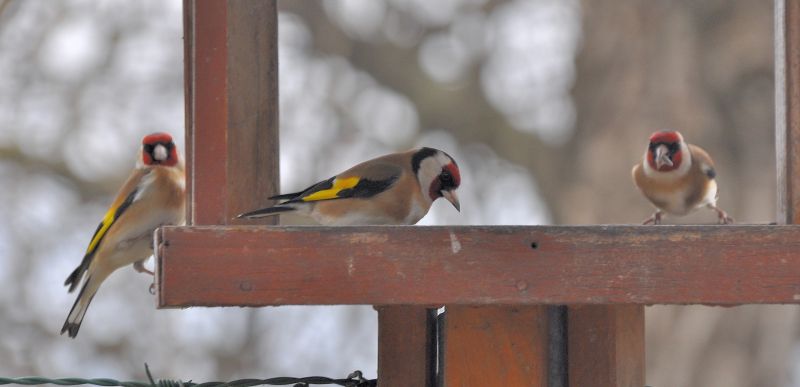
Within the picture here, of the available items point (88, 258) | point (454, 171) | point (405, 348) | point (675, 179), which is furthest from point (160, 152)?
point (405, 348)

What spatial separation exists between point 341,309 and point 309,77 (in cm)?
154

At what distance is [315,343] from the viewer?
899 cm

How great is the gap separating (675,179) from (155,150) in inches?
83.4

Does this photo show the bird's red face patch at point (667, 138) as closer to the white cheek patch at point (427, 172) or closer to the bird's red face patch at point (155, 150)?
the white cheek patch at point (427, 172)

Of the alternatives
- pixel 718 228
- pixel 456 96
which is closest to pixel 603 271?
pixel 718 228

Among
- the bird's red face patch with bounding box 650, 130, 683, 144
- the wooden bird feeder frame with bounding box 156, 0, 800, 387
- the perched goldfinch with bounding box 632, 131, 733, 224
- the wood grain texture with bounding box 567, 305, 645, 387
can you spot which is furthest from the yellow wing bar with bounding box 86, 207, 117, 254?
the wood grain texture with bounding box 567, 305, 645, 387

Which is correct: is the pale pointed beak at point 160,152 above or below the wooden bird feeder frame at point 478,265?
above

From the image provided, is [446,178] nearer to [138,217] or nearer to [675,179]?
[138,217]

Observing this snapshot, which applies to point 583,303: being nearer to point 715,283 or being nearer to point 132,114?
point 715,283

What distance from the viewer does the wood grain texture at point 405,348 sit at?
3.18m

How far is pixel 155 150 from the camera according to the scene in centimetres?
571

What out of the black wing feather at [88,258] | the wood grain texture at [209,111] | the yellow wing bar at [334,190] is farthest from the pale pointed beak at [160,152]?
the wood grain texture at [209,111]

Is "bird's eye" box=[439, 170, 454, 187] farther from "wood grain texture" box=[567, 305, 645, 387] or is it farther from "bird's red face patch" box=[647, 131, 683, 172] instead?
"bird's red face patch" box=[647, 131, 683, 172]

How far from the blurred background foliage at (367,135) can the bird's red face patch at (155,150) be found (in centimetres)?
289
